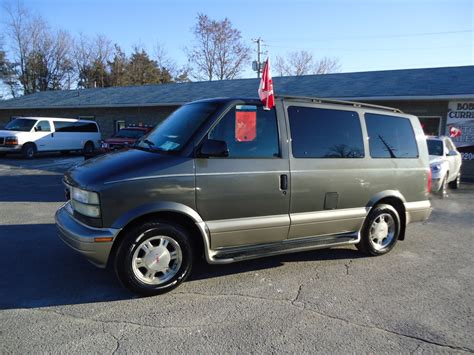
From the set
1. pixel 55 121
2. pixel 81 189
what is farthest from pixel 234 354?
pixel 55 121

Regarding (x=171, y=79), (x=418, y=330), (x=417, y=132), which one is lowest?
(x=418, y=330)

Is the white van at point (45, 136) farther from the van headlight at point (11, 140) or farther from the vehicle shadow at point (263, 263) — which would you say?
the vehicle shadow at point (263, 263)

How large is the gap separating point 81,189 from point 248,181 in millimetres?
1699

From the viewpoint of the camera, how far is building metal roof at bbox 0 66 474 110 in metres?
15.2

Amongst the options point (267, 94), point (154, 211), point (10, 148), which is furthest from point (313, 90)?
point (154, 211)

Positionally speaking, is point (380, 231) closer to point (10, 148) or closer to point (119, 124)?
point (10, 148)

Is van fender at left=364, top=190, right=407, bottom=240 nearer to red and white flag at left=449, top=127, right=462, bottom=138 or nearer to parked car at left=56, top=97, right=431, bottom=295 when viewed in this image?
parked car at left=56, top=97, right=431, bottom=295

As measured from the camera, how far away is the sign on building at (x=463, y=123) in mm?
14797

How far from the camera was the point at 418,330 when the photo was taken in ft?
10.6

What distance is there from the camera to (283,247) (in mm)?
4328

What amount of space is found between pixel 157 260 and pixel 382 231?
3192mm

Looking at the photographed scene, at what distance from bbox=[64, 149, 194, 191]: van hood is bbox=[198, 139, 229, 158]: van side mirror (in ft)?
0.55

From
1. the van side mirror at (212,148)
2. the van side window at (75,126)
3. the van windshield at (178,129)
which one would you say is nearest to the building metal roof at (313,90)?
the van side window at (75,126)

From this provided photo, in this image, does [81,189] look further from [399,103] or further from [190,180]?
[399,103]
